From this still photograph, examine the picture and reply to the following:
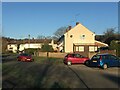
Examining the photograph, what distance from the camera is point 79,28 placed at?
69.2m

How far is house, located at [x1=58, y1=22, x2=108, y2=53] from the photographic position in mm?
66675

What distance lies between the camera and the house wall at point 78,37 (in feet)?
224

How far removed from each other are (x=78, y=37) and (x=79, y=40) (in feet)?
2.68

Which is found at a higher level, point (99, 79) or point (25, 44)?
point (25, 44)

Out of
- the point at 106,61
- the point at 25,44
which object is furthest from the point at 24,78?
the point at 25,44

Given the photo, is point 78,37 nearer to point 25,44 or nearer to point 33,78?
point 33,78

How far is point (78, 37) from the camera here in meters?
69.3

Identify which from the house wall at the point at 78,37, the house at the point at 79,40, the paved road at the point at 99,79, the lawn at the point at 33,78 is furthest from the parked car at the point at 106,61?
the house wall at the point at 78,37

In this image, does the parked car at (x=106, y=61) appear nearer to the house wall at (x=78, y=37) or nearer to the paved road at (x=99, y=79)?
the paved road at (x=99, y=79)

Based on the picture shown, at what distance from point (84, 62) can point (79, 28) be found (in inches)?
1405

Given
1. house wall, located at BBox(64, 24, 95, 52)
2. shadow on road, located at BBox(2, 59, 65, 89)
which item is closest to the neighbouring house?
house wall, located at BBox(64, 24, 95, 52)

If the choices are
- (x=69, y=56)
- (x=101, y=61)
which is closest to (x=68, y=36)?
(x=69, y=56)

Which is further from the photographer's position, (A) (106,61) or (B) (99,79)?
(A) (106,61)

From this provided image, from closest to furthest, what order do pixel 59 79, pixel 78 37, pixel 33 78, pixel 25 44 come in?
1. pixel 59 79
2. pixel 33 78
3. pixel 78 37
4. pixel 25 44
